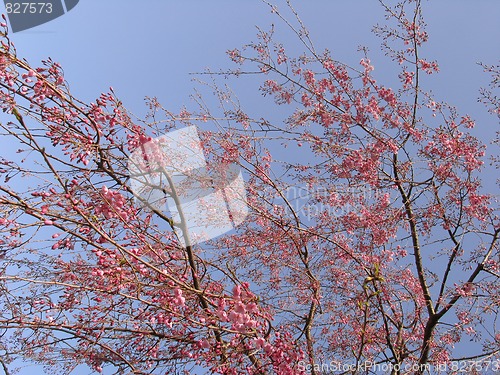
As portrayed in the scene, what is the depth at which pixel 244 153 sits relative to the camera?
465 centimetres

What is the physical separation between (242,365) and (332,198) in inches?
90.3

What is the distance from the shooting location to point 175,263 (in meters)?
3.45

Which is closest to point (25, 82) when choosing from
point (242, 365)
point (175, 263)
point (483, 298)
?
point (175, 263)

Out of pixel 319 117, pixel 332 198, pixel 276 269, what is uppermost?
pixel 319 117

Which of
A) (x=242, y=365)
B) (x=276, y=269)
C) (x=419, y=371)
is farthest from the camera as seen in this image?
(x=276, y=269)

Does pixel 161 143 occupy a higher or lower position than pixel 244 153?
lower

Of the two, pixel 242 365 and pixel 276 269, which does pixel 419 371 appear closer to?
pixel 276 269

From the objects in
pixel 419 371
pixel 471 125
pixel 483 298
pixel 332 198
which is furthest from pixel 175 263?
pixel 471 125

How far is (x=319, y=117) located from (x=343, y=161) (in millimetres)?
578

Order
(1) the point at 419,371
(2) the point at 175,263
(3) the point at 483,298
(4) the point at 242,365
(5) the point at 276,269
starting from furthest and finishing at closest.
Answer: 1. (5) the point at 276,269
2. (3) the point at 483,298
3. (1) the point at 419,371
4. (2) the point at 175,263
5. (4) the point at 242,365

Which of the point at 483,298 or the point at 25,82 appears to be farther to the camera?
the point at 483,298
